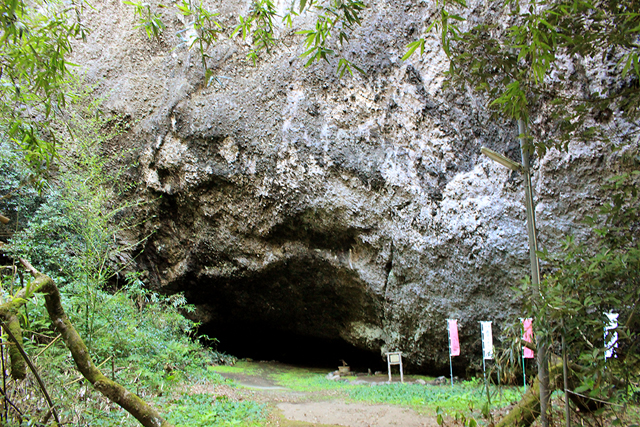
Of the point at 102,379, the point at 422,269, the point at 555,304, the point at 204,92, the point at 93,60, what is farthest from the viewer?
the point at 93,60

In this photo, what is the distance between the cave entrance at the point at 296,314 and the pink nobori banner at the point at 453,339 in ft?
6.09

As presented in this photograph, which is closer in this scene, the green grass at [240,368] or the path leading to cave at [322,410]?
the path leading to cave at [322,410]

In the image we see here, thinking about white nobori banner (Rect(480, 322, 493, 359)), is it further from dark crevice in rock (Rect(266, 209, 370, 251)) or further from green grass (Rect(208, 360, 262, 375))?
green grass (Rect(208, 360, 262, 375))

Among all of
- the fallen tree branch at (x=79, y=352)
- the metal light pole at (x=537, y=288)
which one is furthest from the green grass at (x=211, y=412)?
the metal light pole at (x=537, y=288)

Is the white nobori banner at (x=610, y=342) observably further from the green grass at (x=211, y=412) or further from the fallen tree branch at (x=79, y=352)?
the green grass at (x=211, y=412)

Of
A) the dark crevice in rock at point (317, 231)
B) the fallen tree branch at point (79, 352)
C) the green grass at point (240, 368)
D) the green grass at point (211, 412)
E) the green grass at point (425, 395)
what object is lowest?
the green grass at point (240, 368)

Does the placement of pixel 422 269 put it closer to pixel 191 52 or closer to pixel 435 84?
pixel 435 84

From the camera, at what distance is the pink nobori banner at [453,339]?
704cm

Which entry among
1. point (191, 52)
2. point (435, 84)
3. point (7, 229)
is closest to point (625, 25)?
point (435, 84)

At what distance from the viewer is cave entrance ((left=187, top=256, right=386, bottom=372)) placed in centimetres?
917

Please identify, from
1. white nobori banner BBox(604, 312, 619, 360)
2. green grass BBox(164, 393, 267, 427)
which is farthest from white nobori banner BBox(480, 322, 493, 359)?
white nobori banner BBox(604, 312, 619, 360)

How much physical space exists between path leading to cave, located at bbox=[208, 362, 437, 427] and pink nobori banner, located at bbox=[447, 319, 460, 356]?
192 centimetres

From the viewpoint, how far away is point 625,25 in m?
2.09

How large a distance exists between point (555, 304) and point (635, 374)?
647 mm
